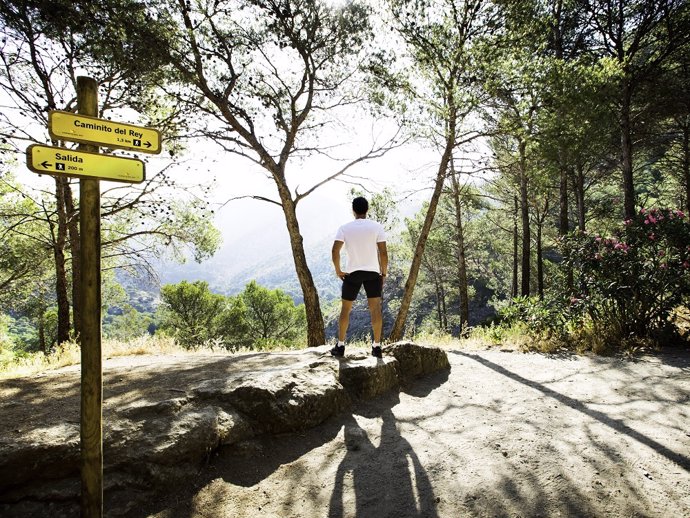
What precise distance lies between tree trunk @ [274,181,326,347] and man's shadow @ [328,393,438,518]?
544 centimetres

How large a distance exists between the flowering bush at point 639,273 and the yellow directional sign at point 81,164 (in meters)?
6.96

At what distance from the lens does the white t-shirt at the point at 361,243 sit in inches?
195

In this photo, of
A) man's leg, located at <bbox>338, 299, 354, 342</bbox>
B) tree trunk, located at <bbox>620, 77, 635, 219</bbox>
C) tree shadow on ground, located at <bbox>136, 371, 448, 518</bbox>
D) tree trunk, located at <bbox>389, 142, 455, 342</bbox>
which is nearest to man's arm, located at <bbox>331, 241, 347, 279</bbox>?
man's leg, located at <bbox>338, 299, 354, 342</bbox>

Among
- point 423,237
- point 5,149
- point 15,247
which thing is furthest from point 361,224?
point 15,247

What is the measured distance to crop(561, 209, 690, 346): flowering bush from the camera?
19.5 ft

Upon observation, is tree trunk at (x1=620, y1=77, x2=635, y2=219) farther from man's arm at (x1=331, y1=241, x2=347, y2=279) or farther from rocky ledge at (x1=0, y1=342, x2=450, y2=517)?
rocky ledge at (x1=0, y1=342, x2=450, y2=517)

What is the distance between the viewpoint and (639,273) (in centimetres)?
618

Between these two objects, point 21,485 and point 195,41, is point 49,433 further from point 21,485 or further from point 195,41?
point 195,41

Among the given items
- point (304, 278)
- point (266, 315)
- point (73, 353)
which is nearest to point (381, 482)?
point (73, 353)

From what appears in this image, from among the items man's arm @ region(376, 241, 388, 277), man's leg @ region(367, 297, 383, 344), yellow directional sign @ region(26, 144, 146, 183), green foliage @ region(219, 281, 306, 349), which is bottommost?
green foliage @ region(219, 281, 306, 349)

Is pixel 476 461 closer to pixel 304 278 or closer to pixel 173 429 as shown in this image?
pixel 173 429

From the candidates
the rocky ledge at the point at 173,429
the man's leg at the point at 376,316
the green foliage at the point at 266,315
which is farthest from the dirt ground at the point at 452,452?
the green foliage at the point at 266,315

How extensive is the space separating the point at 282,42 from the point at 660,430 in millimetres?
9146

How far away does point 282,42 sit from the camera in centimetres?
853
